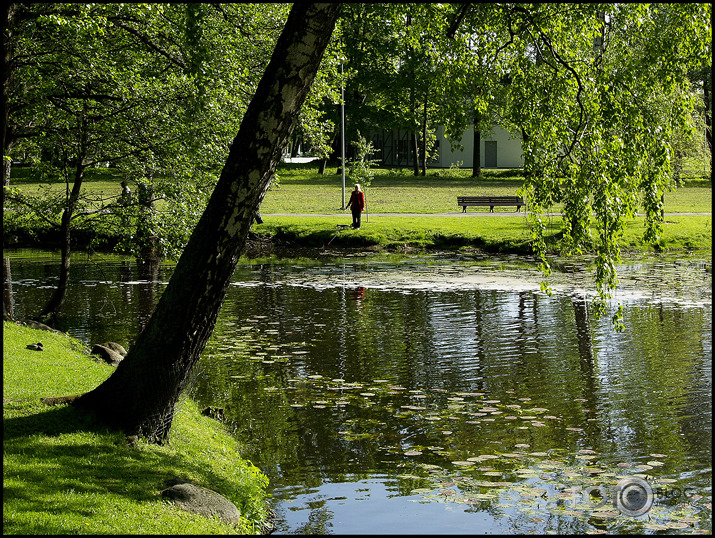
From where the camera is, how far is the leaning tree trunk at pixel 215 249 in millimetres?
7320

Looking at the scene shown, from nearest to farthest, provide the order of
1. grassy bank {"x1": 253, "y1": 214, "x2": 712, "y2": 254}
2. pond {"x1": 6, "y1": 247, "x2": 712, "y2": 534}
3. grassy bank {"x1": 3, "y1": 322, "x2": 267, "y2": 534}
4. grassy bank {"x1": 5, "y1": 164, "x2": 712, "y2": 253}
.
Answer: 1. grassy bank {"x1": 3, "y1": 322, "x2": 267, "y2": 534}
2. pond {"x1": 6, "y1": 247, "x2": 712, "y2": 534}
3. grassy bank {"x1": 253, "y1": 214, "x2": 712, "y2": 254}
4. grassy bank {"x1": 5, "y1": 164, "x2": 712, "y2": 253}

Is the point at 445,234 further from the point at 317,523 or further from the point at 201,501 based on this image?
the point at 201,501

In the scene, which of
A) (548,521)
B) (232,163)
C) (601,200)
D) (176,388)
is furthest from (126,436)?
(601,200)

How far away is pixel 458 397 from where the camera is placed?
11484 mm

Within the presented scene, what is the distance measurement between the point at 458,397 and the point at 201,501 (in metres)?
5.37

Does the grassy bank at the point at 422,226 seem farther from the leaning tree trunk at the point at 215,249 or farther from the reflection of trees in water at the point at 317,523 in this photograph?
the reflection of trees in water at the point at 317,523

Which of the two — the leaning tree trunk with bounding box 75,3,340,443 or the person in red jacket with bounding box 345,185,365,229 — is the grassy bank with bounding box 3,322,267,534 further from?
the person in red jacket with bounding box 345,185,365,229

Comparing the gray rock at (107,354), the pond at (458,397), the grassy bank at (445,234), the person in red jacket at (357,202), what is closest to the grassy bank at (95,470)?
the pond at (458,397)

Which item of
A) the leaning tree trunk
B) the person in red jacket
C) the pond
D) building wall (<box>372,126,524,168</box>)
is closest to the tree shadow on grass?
the leaning tree trunk

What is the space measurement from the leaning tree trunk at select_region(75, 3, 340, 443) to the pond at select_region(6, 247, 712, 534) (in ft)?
5.32

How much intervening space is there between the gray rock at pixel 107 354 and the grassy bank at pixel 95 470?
254 cm

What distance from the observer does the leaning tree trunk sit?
288 inches

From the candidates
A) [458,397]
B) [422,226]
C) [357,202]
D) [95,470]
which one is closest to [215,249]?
[95,470]

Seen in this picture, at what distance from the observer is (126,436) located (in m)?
8.02
